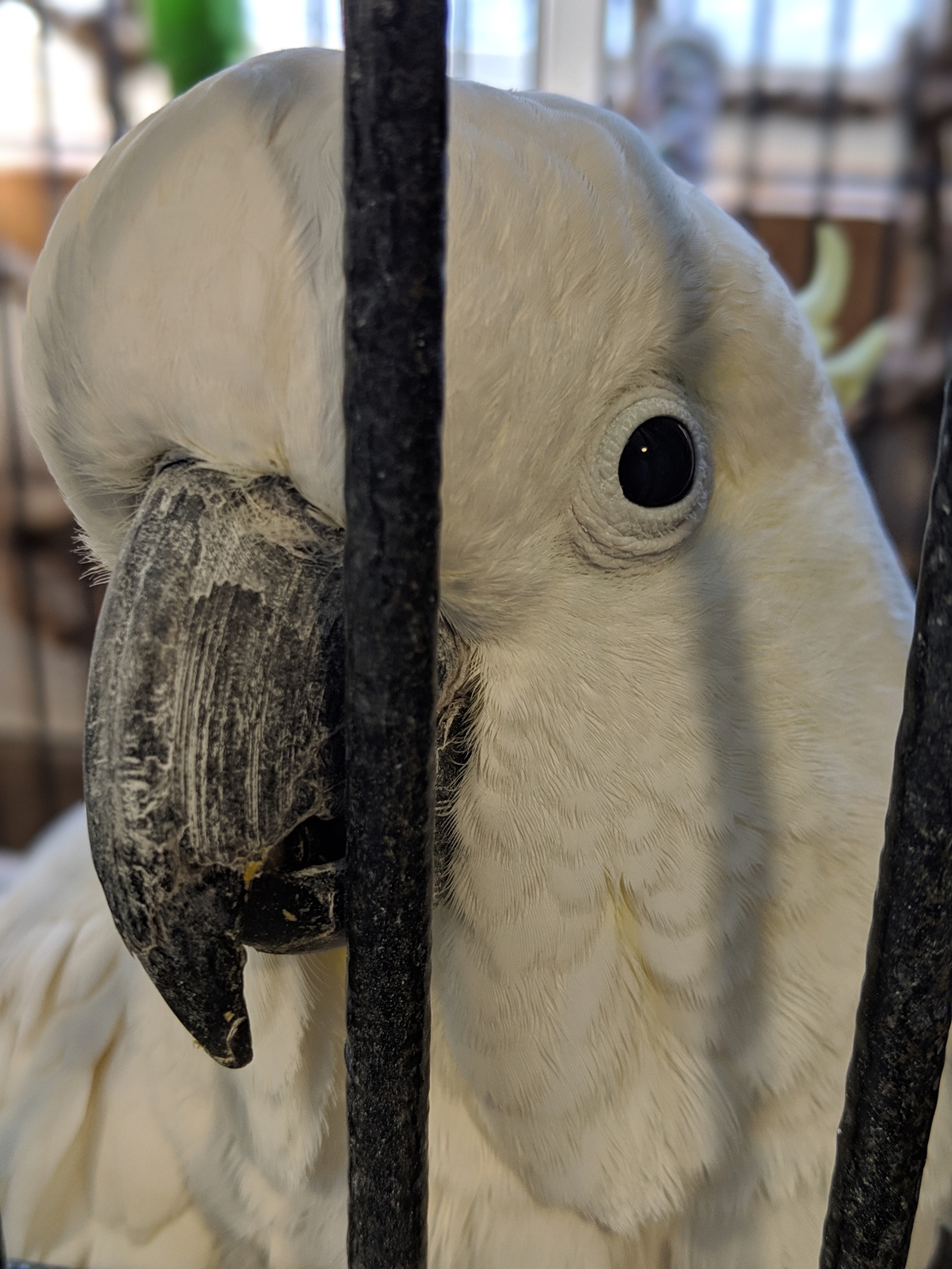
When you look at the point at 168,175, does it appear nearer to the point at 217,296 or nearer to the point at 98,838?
the point at 217,296

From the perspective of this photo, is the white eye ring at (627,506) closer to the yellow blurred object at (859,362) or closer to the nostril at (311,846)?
the nostril at (311,846)

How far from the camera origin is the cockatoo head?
2.03 ft

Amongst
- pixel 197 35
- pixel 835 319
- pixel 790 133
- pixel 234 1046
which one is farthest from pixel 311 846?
pixel 790 133

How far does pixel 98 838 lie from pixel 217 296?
35 cm

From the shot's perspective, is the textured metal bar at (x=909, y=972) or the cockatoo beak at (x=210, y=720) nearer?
the textured metal bar at (x=909, y=972)

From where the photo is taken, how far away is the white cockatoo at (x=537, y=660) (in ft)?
2.04

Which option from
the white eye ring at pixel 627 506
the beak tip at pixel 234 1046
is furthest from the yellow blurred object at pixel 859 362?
the beak tip at pixel 234 1046

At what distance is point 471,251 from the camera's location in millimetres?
618

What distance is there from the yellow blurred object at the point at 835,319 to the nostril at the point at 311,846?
2.37 metres

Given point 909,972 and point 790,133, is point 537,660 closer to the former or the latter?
point 909,972

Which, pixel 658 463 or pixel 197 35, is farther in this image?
pixel 197 35

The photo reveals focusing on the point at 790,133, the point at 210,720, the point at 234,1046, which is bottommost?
the point at 234,1046

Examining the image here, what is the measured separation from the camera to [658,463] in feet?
2.40

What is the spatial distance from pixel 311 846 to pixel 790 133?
281 cm
